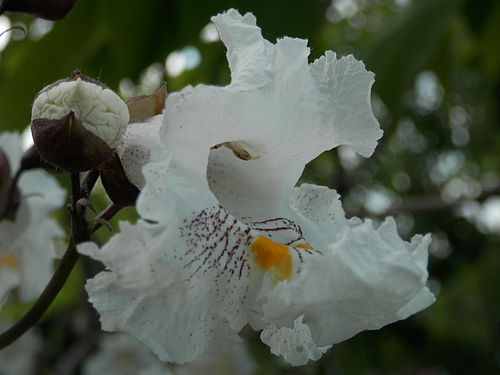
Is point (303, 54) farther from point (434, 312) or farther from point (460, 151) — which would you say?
point (460, 151)

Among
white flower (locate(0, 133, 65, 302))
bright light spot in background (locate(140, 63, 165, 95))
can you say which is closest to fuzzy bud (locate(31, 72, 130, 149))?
white flower (locate(0, 133, 65, 302))

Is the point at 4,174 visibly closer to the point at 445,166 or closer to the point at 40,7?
the point at 40,7

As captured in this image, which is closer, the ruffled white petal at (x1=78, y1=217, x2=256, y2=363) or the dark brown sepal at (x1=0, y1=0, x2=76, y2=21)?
the ruffled white petal at (x1=78, y1=217, x2=256, y2=363)

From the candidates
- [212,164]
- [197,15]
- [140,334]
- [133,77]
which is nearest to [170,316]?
[140,334]

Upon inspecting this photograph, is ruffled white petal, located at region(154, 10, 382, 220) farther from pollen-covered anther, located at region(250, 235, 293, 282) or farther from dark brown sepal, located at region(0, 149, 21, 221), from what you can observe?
dark brown sepal, located at region(0, 149, 21, 221)

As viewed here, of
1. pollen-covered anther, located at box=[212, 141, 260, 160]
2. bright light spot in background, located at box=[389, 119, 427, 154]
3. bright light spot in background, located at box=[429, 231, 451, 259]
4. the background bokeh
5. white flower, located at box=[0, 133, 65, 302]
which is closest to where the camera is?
pollen-covered anther, located at box=[212, 141, 260, 160]

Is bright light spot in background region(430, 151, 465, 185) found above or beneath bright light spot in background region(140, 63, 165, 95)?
beneath

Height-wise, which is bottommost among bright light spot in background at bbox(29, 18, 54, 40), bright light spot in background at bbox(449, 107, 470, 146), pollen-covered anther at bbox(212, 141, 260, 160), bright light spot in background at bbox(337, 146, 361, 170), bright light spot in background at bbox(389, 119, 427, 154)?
bright light spot in background at bbox(389, 119, 427, 154)
